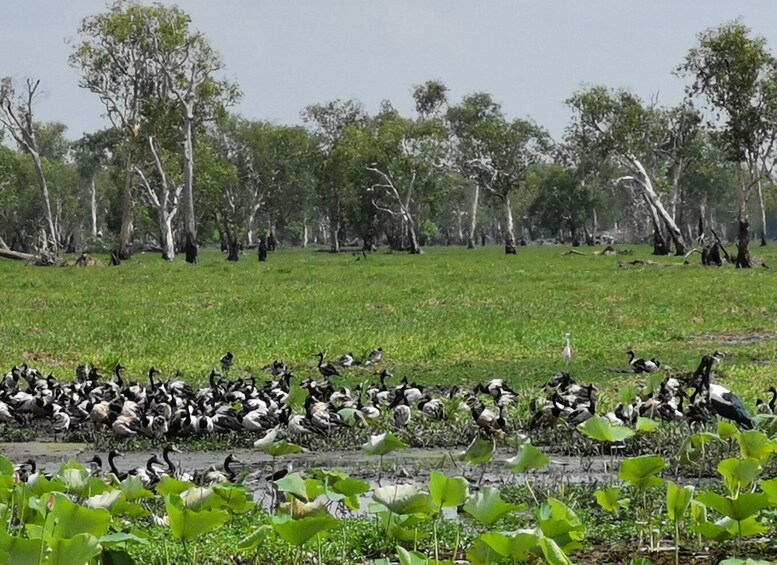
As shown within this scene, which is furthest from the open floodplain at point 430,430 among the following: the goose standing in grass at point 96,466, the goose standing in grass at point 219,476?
the goose standing in grass at point 96,466

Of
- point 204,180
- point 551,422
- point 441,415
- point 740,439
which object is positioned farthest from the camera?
point 204,180

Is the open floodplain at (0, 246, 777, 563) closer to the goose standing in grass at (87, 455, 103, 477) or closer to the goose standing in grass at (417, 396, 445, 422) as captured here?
the goose standing in grass at (417, 396, 445, 422)

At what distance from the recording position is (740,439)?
6.41 m

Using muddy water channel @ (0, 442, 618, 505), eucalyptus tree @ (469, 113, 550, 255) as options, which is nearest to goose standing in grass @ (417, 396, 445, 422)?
muddy water channel @ (0, 442, 618, 505)

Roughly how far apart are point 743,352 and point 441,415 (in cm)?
710

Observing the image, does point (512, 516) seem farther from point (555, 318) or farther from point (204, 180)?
point (204, 180)

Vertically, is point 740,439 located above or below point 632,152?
below

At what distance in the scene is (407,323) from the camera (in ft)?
66.1

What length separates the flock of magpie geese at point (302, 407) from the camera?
9.91m

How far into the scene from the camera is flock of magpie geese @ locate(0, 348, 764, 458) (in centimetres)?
991

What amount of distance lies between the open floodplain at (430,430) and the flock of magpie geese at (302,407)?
77mm

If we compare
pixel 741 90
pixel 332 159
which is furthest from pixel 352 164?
pixel 741 90

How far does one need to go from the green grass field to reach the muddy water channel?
4.07 metres

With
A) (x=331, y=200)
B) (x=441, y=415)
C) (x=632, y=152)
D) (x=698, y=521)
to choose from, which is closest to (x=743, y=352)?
(x=441, y=415)
